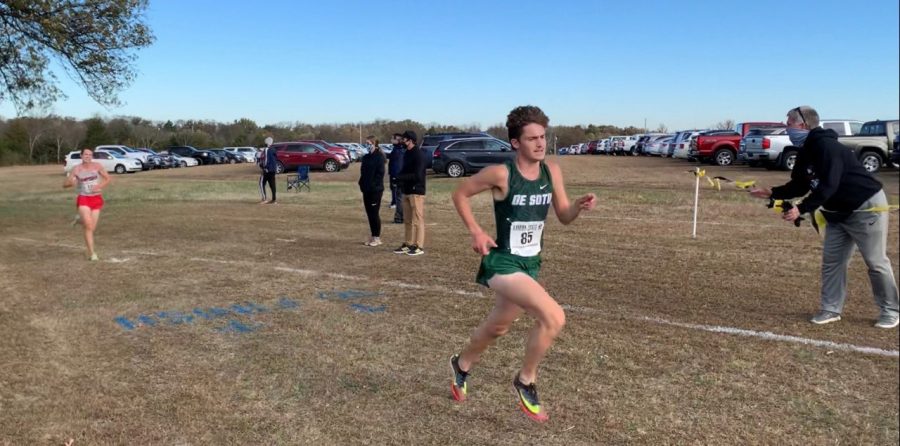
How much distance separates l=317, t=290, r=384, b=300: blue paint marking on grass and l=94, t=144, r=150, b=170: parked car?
1505 inches

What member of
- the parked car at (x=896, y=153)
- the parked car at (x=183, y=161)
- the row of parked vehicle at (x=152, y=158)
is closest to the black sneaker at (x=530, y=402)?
the parked car at (x=896, y=153)

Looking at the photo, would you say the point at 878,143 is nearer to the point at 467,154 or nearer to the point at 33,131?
the point at 467,154

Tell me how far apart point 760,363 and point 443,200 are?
44.8 feet

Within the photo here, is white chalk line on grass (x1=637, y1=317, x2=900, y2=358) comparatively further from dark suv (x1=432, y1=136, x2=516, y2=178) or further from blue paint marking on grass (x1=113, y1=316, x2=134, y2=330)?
dark suv (x1=432, y1=136, x2=516, y2=178)

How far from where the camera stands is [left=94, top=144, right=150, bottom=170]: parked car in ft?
130

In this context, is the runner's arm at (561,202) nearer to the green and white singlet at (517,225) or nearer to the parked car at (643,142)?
the green and white singlet at (517,225)

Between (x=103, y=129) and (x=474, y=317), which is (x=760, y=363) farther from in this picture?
(x=103, y=129)

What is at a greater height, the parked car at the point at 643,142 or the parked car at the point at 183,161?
the parked car at the point at 643,142

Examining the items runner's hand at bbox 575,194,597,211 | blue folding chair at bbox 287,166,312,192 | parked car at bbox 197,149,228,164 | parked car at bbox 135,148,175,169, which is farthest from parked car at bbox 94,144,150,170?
runner's hand at bbox 575,194,597,211

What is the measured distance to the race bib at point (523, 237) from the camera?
3627mm

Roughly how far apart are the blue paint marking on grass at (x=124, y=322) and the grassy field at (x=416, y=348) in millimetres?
18

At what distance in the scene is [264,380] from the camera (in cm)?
433

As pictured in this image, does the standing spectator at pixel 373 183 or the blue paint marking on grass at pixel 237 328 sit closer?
the blue paint marking on grass at pixel 237 328

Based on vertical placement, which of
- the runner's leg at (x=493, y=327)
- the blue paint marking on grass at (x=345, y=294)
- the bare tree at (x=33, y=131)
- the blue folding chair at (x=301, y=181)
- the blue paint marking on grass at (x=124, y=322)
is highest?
the bare tree at (x=33, y=131)
